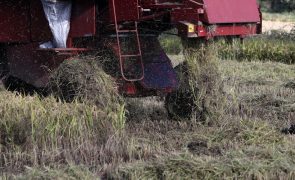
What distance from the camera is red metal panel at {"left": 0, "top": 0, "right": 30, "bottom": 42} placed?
742 cm

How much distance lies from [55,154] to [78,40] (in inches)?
72.7

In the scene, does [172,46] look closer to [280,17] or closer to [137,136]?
[137,136]

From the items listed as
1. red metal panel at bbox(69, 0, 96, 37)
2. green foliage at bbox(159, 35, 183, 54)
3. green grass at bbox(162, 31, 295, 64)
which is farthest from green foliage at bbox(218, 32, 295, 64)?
red metal panel at bbox(69, 0, 96, 37)

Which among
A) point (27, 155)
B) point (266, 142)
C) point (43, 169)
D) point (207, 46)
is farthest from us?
point (207, 46)

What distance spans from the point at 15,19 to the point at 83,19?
107 centimetres

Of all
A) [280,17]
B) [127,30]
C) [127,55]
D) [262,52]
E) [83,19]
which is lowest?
[280,17]

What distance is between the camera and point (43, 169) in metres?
4.96

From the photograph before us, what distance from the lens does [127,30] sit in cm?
684

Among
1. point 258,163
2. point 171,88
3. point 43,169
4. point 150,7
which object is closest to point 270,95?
point 171,88

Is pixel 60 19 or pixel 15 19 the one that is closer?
pixel 60 19

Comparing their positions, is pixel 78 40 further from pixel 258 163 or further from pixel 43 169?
pixel 258 163

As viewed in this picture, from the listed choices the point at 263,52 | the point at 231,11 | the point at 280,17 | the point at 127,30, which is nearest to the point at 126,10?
the point at 127,30

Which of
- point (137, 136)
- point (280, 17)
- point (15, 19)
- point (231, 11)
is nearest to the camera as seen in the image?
point (137, 136)

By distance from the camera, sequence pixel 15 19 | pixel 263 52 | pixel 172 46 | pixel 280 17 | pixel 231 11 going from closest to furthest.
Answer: pixel 231 11
pixel 15 19
pixel 263 52
pixel 172 46
pixel 280 17
